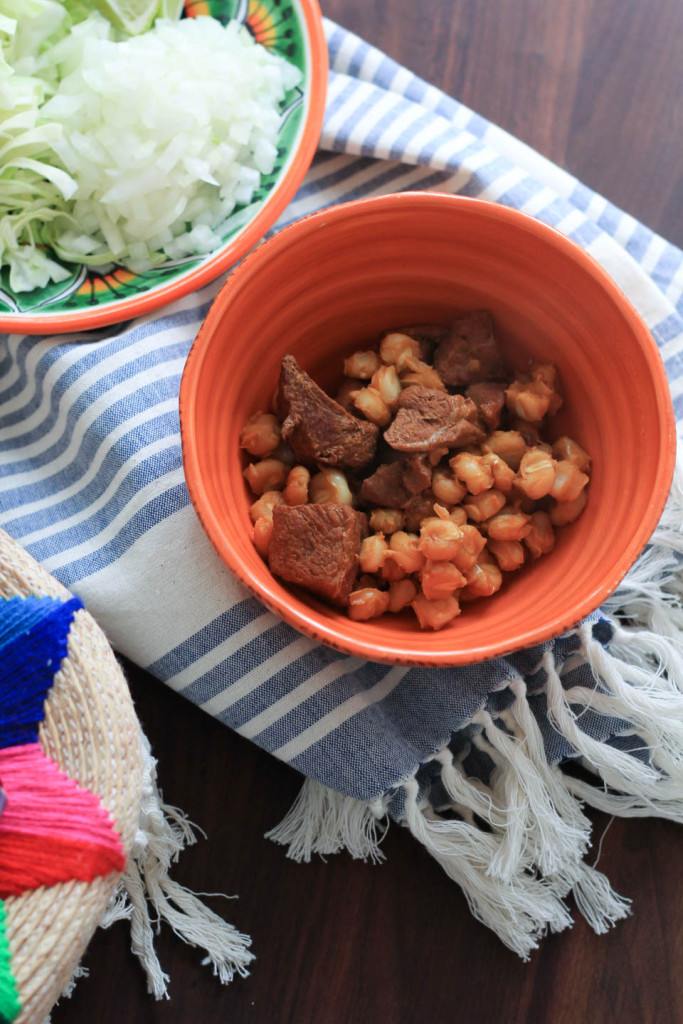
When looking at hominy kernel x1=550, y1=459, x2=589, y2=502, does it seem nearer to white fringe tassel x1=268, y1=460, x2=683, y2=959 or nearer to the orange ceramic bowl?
the orange ceramic bowl

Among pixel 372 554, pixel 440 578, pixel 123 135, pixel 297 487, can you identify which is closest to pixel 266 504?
pixel 297 487

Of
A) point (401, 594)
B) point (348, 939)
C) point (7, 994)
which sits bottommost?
point (348, 939)

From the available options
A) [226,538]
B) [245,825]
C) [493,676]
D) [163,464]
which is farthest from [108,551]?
[493,676]

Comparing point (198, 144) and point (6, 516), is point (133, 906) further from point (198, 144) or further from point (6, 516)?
point (198, 144)

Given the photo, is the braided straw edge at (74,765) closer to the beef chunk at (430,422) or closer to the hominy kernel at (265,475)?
the hominy kernel at (265,475)

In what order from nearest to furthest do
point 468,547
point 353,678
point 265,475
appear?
point 468,547
point 265,475
point 353,678

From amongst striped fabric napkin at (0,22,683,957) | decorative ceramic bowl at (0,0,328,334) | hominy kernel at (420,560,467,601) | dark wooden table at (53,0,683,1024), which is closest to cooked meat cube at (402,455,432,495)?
hominy kernel at (420,560,467,601)

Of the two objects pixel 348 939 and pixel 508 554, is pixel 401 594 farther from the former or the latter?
pixel 348 939
